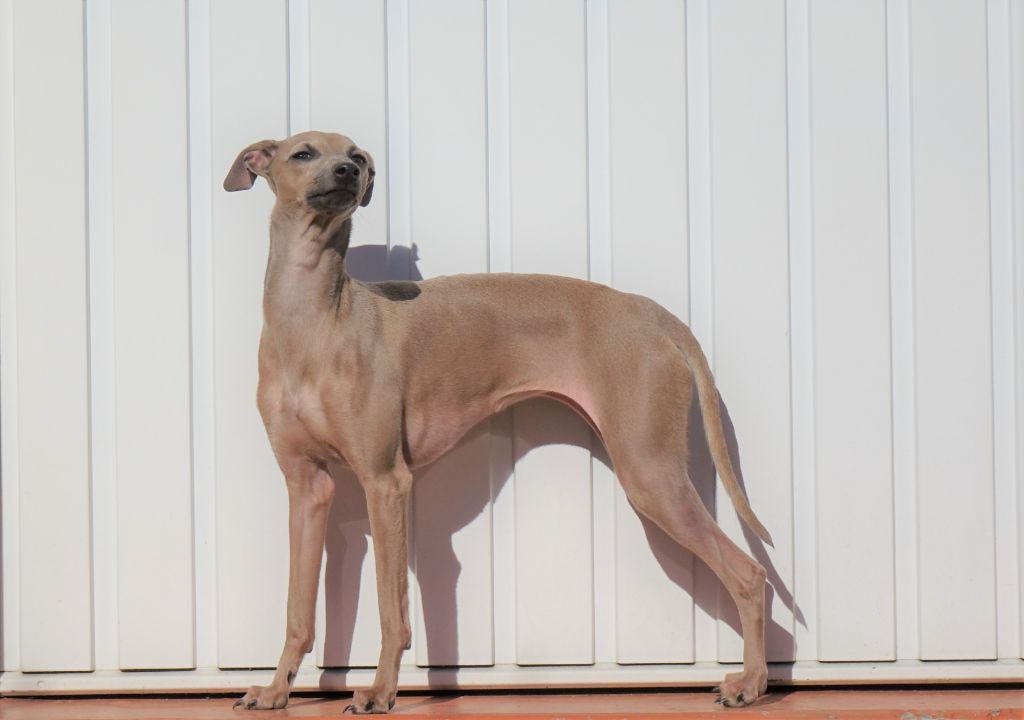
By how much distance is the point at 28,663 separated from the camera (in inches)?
174

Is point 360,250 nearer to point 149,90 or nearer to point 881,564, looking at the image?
point 149,90

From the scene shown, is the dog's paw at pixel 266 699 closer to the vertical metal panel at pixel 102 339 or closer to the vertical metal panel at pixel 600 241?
the vertical metal panel at pixel 102 339

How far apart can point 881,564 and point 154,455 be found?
9.35 ft

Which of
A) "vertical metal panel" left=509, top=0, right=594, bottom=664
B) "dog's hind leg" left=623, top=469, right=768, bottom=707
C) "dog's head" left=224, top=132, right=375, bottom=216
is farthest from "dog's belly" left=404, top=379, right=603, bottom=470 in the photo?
"dog's head" left=224, top=132, right=375, bottom=216

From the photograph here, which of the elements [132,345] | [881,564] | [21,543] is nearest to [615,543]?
[881,564]

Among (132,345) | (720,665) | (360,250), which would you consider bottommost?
(720,665)

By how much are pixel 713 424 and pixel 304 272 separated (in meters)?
1.58

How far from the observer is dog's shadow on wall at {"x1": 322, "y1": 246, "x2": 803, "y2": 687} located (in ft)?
14.4

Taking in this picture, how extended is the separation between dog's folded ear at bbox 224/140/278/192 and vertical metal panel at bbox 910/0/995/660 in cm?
247

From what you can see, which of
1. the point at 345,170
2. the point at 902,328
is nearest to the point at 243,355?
the point at 345,170

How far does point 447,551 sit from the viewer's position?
173 inches

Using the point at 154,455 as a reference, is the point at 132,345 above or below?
above

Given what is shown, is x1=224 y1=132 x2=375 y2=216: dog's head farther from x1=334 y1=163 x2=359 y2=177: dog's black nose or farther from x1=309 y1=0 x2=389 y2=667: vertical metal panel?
x1=309 y1=0 x2=389 y2=667: vertical metal panel

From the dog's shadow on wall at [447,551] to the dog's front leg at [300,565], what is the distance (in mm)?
214
